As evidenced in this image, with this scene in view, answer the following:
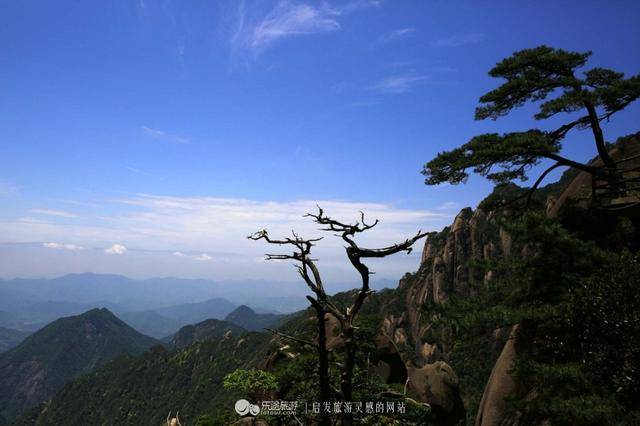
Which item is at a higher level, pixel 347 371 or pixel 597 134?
pixel 597 134

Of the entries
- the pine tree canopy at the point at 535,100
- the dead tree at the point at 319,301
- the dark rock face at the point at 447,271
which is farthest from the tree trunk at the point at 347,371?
the dark rock face at the point at 447,271

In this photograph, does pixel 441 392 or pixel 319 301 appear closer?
pixel 319 301

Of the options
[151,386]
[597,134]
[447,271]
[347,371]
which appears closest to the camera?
[347,371]

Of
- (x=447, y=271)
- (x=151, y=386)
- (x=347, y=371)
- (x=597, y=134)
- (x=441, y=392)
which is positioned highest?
(x=597, y=134)

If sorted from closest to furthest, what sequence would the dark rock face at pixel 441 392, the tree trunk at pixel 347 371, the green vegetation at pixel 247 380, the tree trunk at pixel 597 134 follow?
the tree trunk at pixel 347 371
the green vegetation at pixel 247 380
the tree trunk at pixel 597 134
the dark rock face at pixel 441 392

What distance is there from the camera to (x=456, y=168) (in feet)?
40.7

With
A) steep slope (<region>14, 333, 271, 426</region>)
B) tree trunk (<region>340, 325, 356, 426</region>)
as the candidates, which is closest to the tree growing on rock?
tree trunk (<region>340, 325, 356, 426</region>)

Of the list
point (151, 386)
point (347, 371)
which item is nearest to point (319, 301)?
point (347, 371)

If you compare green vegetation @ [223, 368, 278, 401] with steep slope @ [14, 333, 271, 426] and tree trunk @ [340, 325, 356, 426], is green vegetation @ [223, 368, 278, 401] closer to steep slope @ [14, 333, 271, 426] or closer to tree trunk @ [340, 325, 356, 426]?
tree trunk @ [340, 325, 356, 426]

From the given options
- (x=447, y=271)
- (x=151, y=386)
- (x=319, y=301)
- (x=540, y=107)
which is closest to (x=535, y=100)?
(x=540, y=107)

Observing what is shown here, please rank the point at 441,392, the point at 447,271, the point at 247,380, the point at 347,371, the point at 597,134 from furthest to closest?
the point at 447,271 → the point at 441,392 → the point at 597,134 → the point at 247,380 → the point at 347,371

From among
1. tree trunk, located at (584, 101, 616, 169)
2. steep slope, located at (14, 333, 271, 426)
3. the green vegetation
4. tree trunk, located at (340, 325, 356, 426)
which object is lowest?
steep slope, located at (14, 333, 271, 426)

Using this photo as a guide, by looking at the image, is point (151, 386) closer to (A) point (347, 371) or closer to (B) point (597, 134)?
(A) point (347, 371)

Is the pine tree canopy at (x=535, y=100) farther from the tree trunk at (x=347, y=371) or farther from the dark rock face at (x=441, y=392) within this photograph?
the dark rock face at (x=441, y=392)
